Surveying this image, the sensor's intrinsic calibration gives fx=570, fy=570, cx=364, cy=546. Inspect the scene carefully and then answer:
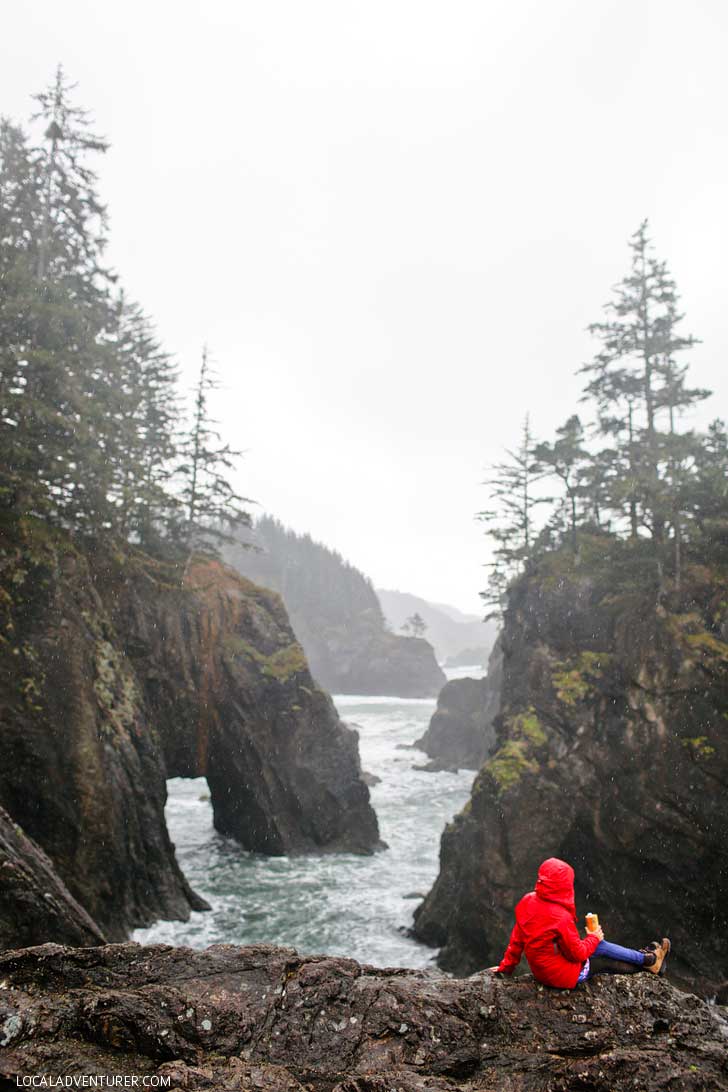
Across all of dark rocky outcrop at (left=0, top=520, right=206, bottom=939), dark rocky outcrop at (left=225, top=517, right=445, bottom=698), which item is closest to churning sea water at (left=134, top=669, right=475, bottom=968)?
dark rocky outcrop at (left=0, top=520, right=206, bottom=939)

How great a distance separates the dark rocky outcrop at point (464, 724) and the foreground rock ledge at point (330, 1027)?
131 feet

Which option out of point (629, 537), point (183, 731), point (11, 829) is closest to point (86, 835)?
point (11, 829)

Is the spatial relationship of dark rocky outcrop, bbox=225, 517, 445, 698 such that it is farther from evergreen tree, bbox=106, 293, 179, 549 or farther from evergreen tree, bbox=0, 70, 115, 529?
evergreen tree, bbox=0, 70, 115, 529

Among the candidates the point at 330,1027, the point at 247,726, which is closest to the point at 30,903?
the point at 330,1027

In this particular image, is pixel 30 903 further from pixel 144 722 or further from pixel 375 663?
pixel 375 663

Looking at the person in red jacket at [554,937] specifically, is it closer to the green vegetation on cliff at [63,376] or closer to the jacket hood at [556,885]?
the jacket hood at [556,885]

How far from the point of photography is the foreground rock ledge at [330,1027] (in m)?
4.54

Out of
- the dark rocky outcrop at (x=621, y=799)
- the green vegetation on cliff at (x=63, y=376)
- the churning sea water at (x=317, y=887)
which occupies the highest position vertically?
the green vegetation on cliff at (x=63, y=376)

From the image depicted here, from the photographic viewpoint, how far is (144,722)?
18344mm

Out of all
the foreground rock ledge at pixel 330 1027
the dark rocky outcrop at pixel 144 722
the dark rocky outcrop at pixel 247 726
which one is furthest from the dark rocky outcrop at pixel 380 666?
the foreground rock ledge at pixel 330 1027

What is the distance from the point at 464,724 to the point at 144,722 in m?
36.3

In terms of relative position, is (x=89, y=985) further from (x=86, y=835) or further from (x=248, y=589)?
(x=248, y=589)

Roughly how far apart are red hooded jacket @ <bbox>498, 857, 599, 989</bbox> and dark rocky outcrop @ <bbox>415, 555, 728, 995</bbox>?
11.4 metres

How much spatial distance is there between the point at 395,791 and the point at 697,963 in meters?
25.7
